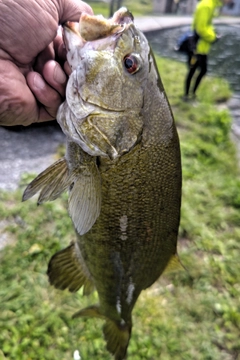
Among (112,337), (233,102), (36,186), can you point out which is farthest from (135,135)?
(233,102)

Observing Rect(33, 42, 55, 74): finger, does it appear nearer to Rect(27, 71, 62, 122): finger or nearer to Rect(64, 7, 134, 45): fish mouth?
Rect(27, 71, 62, 122): finger

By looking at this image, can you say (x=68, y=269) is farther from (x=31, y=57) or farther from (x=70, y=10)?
(x=70, y=10)

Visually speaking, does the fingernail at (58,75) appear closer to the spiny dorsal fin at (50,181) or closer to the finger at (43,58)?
the finger at (43,58)

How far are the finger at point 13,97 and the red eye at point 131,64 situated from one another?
1.68 ft

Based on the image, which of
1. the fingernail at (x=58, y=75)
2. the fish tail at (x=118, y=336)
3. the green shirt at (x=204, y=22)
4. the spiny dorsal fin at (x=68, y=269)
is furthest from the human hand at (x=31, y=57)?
the green shirt at (x=204, y=22)

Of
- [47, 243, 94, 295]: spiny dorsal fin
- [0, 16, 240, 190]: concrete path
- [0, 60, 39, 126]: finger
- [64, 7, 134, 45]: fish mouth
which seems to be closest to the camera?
[64, 7, 134, 45]: fish mouth

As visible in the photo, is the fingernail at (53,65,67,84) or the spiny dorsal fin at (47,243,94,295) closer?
the fingernail at (53,65,67,84)

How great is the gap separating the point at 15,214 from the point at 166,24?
717 inches

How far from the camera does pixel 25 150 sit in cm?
480

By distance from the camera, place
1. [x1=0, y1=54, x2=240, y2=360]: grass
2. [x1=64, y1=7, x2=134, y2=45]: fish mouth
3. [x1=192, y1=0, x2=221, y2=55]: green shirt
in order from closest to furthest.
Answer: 1. [x1=64, y1=7, x2=134, y2=45]: fish mouth
2. [x1=0, y1=54, x2=240, y2=360]: grass
3. [x1=192, y1=0, x2=221, y2=55]: green shirt

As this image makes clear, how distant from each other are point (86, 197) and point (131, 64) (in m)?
0.60

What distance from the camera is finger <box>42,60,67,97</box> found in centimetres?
165

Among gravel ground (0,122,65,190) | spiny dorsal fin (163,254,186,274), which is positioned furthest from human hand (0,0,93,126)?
gravel ground (0,122,65,190)

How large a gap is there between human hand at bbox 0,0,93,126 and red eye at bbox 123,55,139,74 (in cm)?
34
